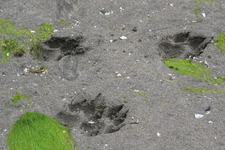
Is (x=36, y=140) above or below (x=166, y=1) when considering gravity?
below

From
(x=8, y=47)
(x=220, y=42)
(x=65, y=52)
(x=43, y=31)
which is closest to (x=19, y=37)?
(x=8, y=47)

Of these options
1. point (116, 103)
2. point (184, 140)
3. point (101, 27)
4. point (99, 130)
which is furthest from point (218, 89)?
point (101, 27)

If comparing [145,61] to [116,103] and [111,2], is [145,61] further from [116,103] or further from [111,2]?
[111,2]

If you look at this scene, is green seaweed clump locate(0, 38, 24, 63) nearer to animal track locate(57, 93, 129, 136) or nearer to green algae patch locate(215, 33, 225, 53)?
animal track locate(57, 93, 129, 136)

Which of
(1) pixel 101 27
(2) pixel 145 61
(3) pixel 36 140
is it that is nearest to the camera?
(3) pixel 36 140

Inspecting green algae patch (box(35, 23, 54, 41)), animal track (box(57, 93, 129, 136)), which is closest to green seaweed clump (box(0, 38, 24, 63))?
green algae patch (box(35, 23, 54, 41))
